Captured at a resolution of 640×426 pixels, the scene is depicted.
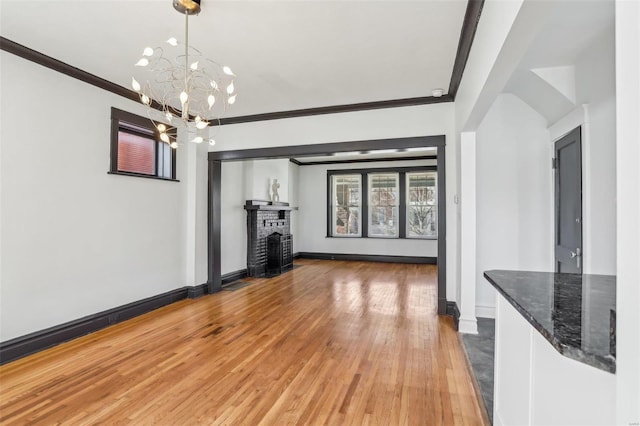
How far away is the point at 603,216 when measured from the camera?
2656mm

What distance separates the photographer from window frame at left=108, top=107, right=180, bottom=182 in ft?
12.4

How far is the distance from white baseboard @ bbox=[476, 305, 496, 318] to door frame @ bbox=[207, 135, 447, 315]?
38 cm

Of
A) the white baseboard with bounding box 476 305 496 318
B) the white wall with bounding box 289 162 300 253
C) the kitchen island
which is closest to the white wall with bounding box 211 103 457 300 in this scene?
the white baseboard with bounding box 476 305 496 318

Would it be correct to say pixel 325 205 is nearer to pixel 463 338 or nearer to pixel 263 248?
pixel 263 248

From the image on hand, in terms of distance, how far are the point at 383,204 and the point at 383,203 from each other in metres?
0.03

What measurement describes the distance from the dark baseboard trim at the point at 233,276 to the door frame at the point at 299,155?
36cm

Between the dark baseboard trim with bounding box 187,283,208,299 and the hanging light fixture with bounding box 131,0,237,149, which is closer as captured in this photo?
the hanging light fixture with bounding box 131,0,237,149

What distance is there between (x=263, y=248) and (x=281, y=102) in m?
3.24

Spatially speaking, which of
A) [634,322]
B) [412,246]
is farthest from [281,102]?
[412,246]

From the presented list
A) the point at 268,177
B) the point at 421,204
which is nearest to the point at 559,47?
the point at 268,177

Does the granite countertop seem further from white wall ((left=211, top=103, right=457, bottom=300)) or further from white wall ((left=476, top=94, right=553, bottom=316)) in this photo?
white wall ((left=211, top=103, right=457, bottom=300))

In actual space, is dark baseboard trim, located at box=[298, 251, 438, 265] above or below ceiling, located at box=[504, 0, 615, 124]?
below

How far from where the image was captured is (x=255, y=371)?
263 cm

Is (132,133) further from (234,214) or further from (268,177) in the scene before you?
(268,177)
